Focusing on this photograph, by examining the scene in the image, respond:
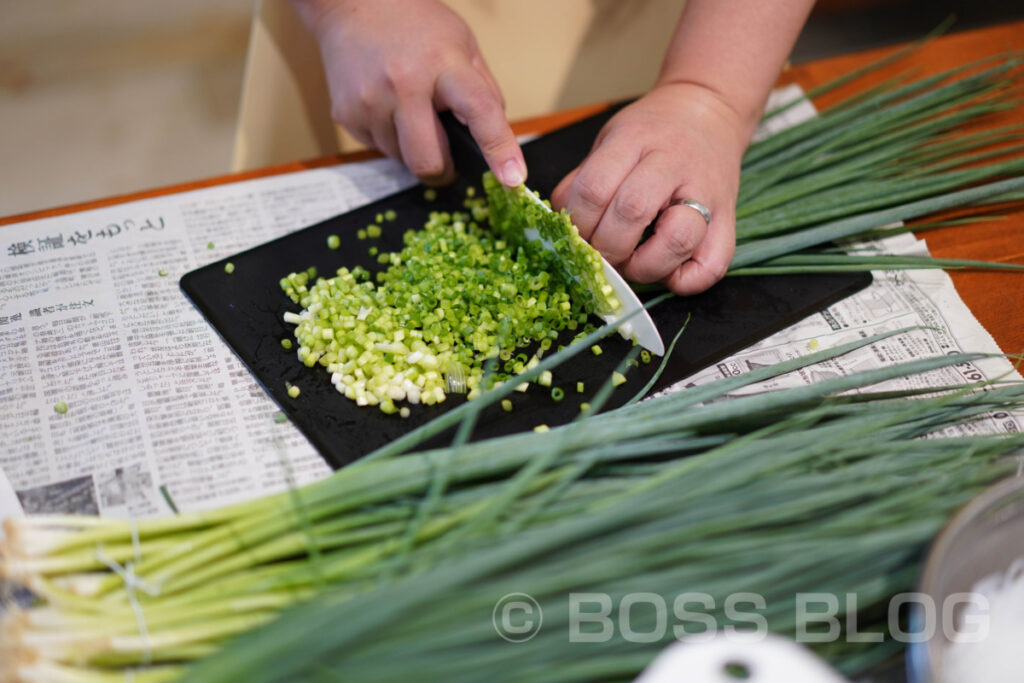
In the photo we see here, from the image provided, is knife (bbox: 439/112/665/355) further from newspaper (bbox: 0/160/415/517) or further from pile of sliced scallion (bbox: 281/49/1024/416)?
newspaper (bbox: 0/160/415/517)

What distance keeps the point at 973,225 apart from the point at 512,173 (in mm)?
854

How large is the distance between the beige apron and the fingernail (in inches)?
24.5

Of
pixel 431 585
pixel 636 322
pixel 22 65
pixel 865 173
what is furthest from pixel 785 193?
A: pixel 22 65

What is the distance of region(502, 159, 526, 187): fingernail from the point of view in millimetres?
1227

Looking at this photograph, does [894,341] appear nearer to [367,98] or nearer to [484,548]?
[484,548]

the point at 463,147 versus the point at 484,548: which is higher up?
the point at 463,147

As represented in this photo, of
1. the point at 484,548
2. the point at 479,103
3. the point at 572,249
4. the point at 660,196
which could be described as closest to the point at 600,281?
the point at 572,249

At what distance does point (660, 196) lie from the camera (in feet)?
3.92

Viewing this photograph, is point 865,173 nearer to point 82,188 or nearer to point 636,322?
point 636,322

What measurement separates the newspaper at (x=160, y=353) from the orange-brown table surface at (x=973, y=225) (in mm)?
31

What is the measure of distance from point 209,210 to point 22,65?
2.14m

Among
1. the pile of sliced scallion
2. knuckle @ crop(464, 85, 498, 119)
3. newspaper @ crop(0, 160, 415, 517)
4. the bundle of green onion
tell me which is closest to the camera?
the bundle of green onion

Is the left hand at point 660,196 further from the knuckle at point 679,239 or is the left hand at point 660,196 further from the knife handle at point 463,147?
the knife handle at point 463,147

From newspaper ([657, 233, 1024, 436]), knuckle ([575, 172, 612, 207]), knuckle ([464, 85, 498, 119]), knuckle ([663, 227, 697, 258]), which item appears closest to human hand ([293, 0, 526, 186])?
knuckle ([464, 85, 498, 119])
